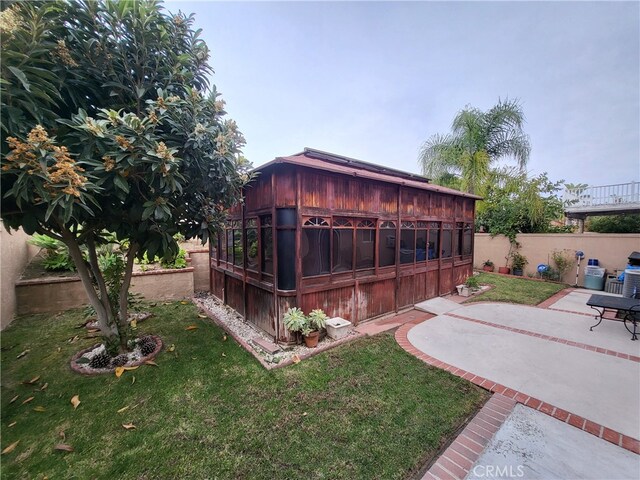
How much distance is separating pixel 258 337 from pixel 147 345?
81.5 inches

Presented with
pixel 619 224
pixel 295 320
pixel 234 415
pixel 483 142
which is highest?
pixel 483 142

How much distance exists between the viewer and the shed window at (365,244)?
18.8 feet

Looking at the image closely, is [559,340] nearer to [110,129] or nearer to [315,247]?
[315,247]

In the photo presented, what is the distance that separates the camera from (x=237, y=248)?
6566 mm

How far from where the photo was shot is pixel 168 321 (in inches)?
237

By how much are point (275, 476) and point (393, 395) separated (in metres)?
1.80

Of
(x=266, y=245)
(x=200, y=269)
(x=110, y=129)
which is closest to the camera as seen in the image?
(x=110, y=129)

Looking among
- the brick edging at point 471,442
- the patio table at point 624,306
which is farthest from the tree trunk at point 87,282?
the patio table at point 624,306

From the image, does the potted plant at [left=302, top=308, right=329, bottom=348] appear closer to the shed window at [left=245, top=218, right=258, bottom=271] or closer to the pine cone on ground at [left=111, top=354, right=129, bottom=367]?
the shed window at [left=245, top=218, right=258, bottom=271]

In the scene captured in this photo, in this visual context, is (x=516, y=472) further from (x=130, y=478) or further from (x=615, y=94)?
(x=615, y=94)

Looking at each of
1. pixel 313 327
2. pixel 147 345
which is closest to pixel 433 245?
pixel 313 327

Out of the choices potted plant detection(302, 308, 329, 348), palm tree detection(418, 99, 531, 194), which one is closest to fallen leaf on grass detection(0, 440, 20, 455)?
potted plant detection(302, 308, 329, 348)

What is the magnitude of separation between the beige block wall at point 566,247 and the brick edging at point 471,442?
11240 mm

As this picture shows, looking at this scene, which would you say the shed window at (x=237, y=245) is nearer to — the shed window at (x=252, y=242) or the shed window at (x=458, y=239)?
the shed window at (x=252, y=242)
